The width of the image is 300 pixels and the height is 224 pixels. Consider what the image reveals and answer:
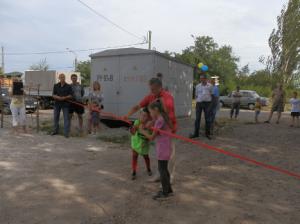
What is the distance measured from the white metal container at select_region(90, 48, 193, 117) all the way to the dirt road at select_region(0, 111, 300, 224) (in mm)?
3312

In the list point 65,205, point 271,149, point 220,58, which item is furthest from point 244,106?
point 220,58

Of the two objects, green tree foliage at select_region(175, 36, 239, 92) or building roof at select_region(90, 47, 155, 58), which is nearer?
building roof at select_region(90, 47, 155, 58)

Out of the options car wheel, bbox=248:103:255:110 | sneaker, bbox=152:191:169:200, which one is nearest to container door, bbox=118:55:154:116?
sneaker, bbox=152:191:169:200

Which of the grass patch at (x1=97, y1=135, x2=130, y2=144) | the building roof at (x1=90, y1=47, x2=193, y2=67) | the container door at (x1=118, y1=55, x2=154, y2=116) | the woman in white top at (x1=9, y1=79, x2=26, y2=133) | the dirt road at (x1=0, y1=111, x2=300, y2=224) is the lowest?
the dirt road at (x1=0, y1=111, x2=300, y2=224)

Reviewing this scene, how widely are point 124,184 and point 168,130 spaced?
1.24 meters

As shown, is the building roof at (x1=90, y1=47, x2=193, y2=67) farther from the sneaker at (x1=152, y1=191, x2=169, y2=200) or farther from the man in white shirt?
the sneaker at (x1=152, y1=191, x2=169, y2=200)

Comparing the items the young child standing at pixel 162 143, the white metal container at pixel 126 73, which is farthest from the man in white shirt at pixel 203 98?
the young child standing at pixel 162 143

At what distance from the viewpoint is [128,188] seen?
202 inches

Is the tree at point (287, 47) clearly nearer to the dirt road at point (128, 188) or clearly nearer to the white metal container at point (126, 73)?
the white metal container at point (126, 73)

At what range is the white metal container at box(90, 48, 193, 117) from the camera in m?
11.2

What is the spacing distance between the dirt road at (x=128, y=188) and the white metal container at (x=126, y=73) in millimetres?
3312

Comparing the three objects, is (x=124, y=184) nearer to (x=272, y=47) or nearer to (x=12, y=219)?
(x=12, y=219)

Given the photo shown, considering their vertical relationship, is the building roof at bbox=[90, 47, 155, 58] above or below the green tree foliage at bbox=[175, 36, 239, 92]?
below

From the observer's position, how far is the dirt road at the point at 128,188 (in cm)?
409
